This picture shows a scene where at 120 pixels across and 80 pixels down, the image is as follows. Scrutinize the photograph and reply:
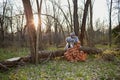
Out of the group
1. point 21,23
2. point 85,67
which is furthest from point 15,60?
point 21,23

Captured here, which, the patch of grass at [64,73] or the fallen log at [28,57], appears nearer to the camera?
the patch of grass at [64,73]

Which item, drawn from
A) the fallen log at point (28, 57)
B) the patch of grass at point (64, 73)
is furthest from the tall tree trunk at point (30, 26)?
the patch of grass at point (64, 73)

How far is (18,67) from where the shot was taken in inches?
446

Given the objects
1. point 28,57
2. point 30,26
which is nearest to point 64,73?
point 28,57

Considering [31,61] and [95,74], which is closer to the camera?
[95,74]

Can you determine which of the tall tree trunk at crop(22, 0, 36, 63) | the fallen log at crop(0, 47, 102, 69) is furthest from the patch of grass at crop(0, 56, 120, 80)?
the tall tree trunk at crop(22, 0, 36, 63)

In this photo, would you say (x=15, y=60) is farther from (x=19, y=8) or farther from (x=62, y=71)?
(x=19, y=8)

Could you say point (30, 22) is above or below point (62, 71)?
above

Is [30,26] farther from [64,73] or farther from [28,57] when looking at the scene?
[64,73]

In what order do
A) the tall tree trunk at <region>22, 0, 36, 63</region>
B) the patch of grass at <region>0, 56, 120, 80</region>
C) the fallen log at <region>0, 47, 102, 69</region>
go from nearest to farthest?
the patch of grass at <region>0, 56, 120, 80</region>, the fallen log at <region>0, 47, 102, 69</region>, the tall tree trunk at <region>22, 0, 36, 63</region>

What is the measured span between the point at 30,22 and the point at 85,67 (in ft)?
12.6

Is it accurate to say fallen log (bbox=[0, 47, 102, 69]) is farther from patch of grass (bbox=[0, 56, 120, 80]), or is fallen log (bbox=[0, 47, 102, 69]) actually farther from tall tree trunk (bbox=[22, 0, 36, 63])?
patch of grass (bbox=[0, 56, 120, 80])

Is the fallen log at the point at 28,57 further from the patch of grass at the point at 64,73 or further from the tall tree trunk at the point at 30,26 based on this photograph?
the patch of grass at the point at 64,73

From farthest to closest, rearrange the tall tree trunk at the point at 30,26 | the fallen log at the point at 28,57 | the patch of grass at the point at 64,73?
1. the tall tree trunk at the point at 30,26
2. the fallen log at the point at 28,57
3. the patch of grass at the point at 64,73
